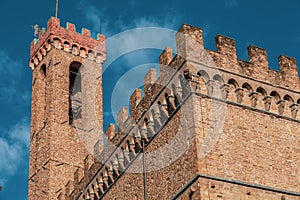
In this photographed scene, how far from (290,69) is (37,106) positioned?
16.4 meters

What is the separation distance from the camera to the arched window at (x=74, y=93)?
2994 cm

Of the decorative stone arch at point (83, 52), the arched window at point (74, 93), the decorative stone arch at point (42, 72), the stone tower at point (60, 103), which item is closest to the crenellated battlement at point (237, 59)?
the stone tower at point (60, 103)

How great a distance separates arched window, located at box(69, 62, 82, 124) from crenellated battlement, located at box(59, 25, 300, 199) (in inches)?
487

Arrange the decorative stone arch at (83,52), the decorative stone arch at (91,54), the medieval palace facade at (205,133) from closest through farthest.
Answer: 1. the medieval palace facade at (205,133)
2. the decorative stone arch at (83,52)
3. the decorative stone arch at (91,54)

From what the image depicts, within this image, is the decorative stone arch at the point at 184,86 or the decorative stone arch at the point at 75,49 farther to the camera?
the decorative stone arch at the point at 75,49

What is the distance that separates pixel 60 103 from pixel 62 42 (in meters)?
3.85

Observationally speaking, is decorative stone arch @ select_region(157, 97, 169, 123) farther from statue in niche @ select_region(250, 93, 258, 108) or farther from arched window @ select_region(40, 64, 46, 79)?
arched window @ select_region(40, 64, 46, 79)

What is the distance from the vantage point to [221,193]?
1352 centimetres

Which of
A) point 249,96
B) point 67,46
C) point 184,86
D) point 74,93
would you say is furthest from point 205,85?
point 67,46

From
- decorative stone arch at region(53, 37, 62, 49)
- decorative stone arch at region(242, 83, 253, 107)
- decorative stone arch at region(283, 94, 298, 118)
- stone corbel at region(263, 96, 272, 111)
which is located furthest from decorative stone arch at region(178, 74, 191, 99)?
decorative stone arch at region(53, 37, 62, 49)

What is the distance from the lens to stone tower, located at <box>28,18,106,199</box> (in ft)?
89.2

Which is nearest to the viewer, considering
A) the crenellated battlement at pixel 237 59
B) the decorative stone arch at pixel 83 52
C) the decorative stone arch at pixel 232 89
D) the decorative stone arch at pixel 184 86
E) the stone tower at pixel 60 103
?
the decorative stone arch at pixel 184 86

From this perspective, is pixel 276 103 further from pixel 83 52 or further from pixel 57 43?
pixel 83 52

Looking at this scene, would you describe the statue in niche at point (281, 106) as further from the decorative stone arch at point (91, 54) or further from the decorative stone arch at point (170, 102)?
the decorative stone arch at point (91, 54)
